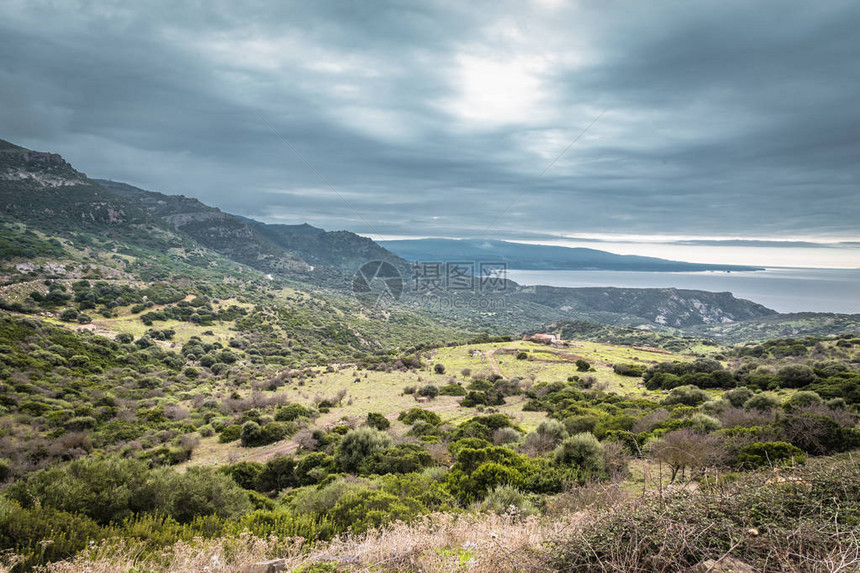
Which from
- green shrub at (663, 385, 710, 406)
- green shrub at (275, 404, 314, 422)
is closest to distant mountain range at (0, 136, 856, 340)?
green shrub at (275, 404, 314, 422)

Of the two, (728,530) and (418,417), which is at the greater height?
(728,530)

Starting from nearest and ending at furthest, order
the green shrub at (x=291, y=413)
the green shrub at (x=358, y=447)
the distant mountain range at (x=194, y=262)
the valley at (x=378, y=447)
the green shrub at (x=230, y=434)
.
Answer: the valley at (x=378, y=447) < the green shrub at (x=358, y=447) < the green shrub at (x=230, y=434) < the green shrub at (x=291, y=413) < the distant mountain range at (x=194, y=262)

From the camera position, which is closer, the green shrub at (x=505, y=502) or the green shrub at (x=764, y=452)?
the green shrub at (x=505, y=502)

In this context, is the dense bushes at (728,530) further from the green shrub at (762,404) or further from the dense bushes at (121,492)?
the green shrub at (762,404)

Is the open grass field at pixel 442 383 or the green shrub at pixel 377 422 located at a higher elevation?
the green shrub at pixel 377 422

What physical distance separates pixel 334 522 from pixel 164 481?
12.3ft
